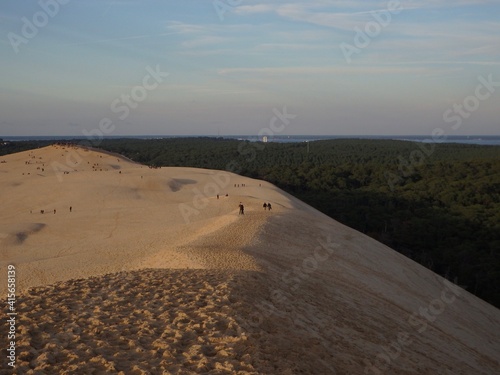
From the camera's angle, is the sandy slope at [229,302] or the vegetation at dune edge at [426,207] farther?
the vegetation at dune edge at [426,207]

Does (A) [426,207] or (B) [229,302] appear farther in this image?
(A) [426,207]

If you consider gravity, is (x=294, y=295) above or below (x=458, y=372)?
above

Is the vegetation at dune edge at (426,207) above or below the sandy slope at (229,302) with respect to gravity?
below

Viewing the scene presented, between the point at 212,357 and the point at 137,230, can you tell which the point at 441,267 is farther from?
the point at 212,357

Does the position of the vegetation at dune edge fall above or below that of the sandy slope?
below

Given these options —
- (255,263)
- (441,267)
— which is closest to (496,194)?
(441,267)

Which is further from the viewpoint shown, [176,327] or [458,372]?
[458,372]

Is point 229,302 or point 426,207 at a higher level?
point 229,302

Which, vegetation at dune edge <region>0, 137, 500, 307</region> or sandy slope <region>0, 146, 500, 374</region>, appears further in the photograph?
vegetation at dune edge <region>0, 137, 500, 307</region>
